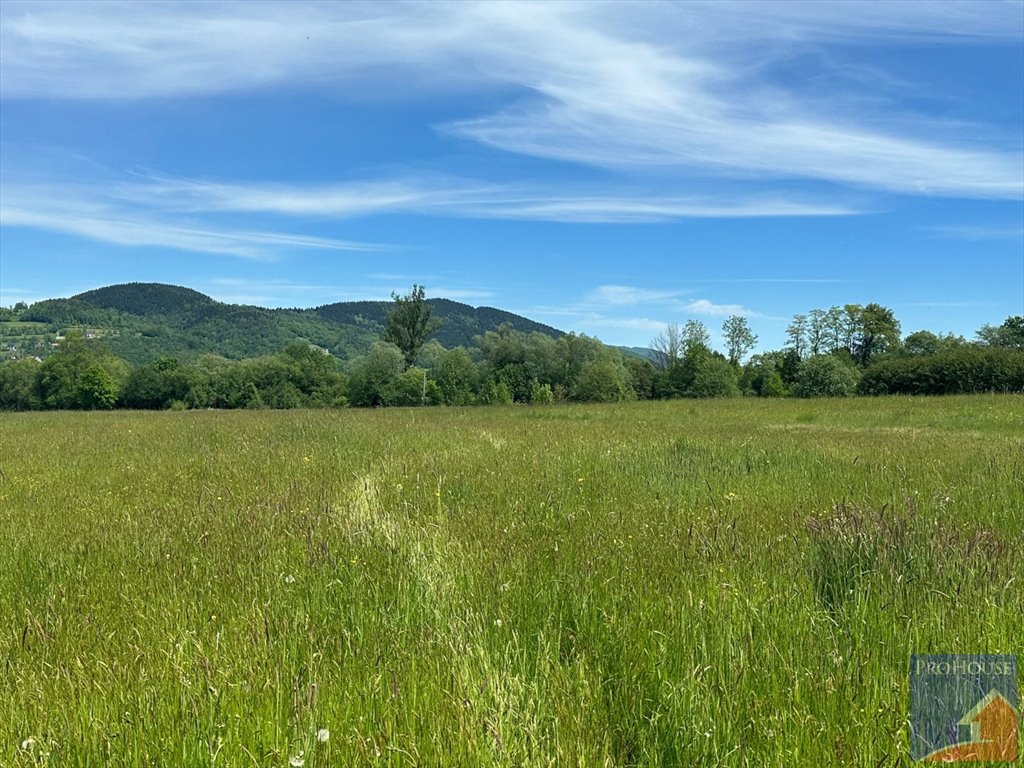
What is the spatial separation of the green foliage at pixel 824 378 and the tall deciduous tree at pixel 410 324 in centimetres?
4201

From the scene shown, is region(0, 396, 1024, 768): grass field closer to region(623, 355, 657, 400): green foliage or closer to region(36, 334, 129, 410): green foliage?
region(623, 355, 657, 400): green foliage

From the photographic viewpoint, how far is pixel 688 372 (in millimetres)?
66438

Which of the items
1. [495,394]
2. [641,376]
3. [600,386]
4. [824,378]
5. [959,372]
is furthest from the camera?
[641,376]

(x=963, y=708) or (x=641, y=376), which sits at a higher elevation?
(x=641, y=376)

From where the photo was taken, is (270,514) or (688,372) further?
(688,372)

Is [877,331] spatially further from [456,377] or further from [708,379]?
[456,377]

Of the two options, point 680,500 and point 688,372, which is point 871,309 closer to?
point 688,372

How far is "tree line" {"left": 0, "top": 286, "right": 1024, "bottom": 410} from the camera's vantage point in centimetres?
5719

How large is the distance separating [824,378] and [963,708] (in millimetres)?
67007

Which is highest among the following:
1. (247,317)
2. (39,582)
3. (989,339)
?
(247,317)

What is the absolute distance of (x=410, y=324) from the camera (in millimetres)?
71062

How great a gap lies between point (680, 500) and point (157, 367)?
247ft

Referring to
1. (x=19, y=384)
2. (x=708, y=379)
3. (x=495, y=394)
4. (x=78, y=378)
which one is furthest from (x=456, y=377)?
(x=19, y=384)

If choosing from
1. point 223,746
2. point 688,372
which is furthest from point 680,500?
point 688,372
